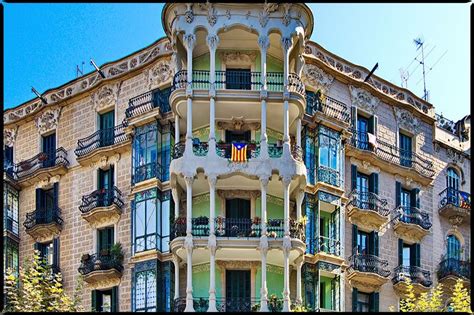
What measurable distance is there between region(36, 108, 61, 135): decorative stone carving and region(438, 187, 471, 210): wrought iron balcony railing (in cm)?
1743

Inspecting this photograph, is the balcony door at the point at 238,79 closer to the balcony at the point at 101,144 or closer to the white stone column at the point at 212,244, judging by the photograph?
the white stone column at the point at 212,244

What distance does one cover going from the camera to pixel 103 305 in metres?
32.7

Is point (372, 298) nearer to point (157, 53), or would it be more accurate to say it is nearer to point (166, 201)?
point (166, 201)

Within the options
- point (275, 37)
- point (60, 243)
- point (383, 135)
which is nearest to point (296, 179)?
point (275, 37)

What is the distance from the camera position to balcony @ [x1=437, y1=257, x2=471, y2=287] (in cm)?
3634

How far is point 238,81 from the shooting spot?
31.6m

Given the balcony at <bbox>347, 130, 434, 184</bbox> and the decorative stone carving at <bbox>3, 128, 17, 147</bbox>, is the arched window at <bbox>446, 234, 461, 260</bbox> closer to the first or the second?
the balcony at <bbox>347, 130, 434, 184</bbox>

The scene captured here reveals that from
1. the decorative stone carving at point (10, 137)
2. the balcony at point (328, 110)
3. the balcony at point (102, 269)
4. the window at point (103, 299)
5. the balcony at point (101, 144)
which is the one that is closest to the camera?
the balcony at point (102, 269)

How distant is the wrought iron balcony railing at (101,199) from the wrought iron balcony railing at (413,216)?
11662mm

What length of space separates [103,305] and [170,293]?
12.4 ft

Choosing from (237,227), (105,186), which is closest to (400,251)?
(237,227)

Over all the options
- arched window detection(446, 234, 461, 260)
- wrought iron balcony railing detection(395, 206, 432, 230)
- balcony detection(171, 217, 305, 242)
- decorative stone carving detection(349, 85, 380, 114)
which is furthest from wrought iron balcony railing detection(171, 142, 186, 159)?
arched window detection(446, 234, 461, 260)

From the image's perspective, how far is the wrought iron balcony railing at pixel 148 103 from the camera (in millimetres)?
32812

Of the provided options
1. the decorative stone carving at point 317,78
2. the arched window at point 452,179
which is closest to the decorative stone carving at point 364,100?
the decorative stone carving at point 317,78
